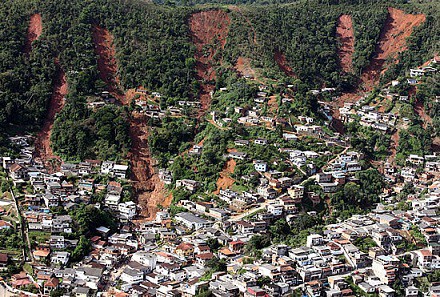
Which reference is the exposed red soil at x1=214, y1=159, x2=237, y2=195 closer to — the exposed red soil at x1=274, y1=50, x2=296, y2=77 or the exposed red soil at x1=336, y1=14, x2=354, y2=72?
the exposed red soil at x1=274, y1=50, x2=296, y2=77

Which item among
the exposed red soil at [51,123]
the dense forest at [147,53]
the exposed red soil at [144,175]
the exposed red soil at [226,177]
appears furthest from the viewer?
the dense forest at [147,53]

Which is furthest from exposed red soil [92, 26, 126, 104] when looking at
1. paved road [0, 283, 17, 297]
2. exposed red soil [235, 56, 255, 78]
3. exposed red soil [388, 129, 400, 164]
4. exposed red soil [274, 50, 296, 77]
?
paved road [0, 283, 17, 297]

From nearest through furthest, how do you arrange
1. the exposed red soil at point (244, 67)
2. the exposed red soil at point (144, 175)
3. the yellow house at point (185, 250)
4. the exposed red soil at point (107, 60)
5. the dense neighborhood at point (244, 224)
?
the dense neighborhood at point (244, 224)
the yellow house at point (185, 250)
the exposed red soil at point (144, 175)
the exposed red soil at point (107, 60)
the exposed red soil at point (244, 67)

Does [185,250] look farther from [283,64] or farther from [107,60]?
[283,64]

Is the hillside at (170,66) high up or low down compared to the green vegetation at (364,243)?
up

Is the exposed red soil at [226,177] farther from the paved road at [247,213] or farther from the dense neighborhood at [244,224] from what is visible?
the paved road at [247,213]

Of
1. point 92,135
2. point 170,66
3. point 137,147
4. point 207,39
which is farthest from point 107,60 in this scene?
point 137,147

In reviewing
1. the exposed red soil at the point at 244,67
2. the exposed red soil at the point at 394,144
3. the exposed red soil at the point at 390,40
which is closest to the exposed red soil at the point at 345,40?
the exposed red soil at the point at 390,40
